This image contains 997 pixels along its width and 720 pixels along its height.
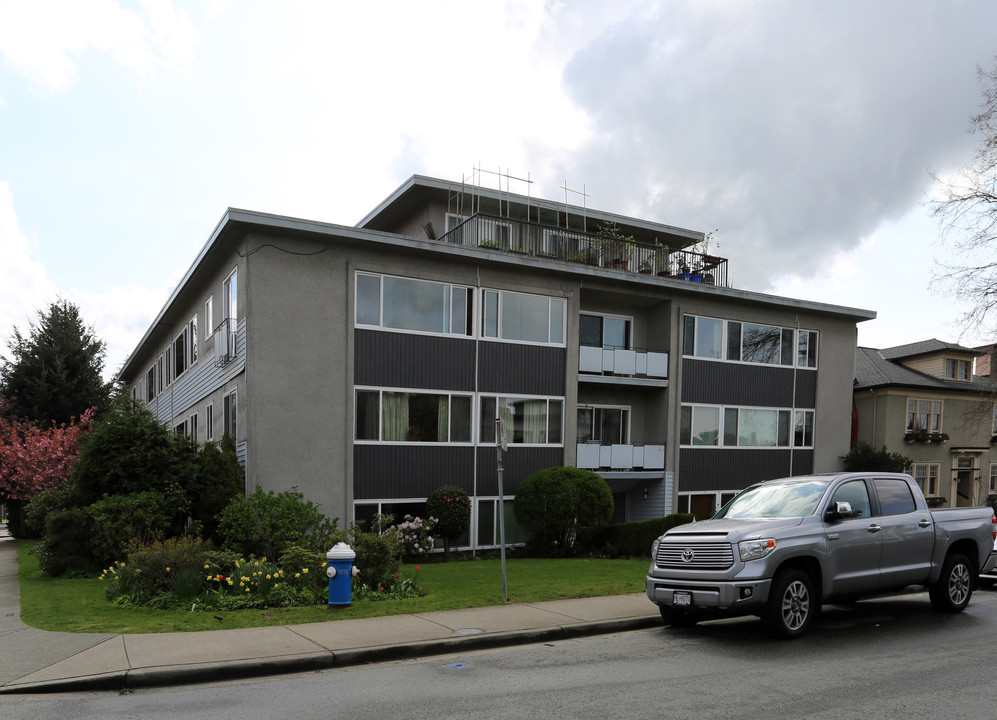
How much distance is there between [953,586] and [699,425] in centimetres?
1374

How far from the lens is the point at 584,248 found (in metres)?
23.4

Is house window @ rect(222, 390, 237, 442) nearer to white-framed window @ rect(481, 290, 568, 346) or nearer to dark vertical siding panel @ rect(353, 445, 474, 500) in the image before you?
dark vertical siding panel @ rect(353, 445, 474, 500)

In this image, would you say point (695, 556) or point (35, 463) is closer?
point (695, 556)

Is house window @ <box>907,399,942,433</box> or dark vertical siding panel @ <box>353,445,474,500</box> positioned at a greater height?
house window @ <box>907,399,942,433</box>

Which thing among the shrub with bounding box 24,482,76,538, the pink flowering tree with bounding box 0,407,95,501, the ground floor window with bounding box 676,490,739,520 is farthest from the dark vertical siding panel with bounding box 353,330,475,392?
the pink flowering tree with bounding box 0,407,95,501

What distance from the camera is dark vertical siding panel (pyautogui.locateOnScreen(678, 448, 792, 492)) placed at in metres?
24.2

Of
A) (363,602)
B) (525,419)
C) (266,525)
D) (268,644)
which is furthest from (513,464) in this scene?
(268,644)

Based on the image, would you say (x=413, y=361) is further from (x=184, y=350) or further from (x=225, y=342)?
(x=184, y=350)

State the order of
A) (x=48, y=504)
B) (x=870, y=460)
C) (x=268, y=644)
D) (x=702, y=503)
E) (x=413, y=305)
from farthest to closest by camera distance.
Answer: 1. (x=870, y=460)
2. (x=702, y=503)
3. (x=413, y=305)
4. (x=48, y=504)
5. (x=268, y=644)

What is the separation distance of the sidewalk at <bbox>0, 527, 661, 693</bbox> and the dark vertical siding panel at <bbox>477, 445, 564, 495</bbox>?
9.29 metres

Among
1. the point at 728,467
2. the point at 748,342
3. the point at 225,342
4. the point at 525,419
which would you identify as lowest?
the point at 728,467

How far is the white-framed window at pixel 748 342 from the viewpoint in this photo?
2444 centimetres

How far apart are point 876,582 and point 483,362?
11.9m

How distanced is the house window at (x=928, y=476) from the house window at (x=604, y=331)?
1456 cm
